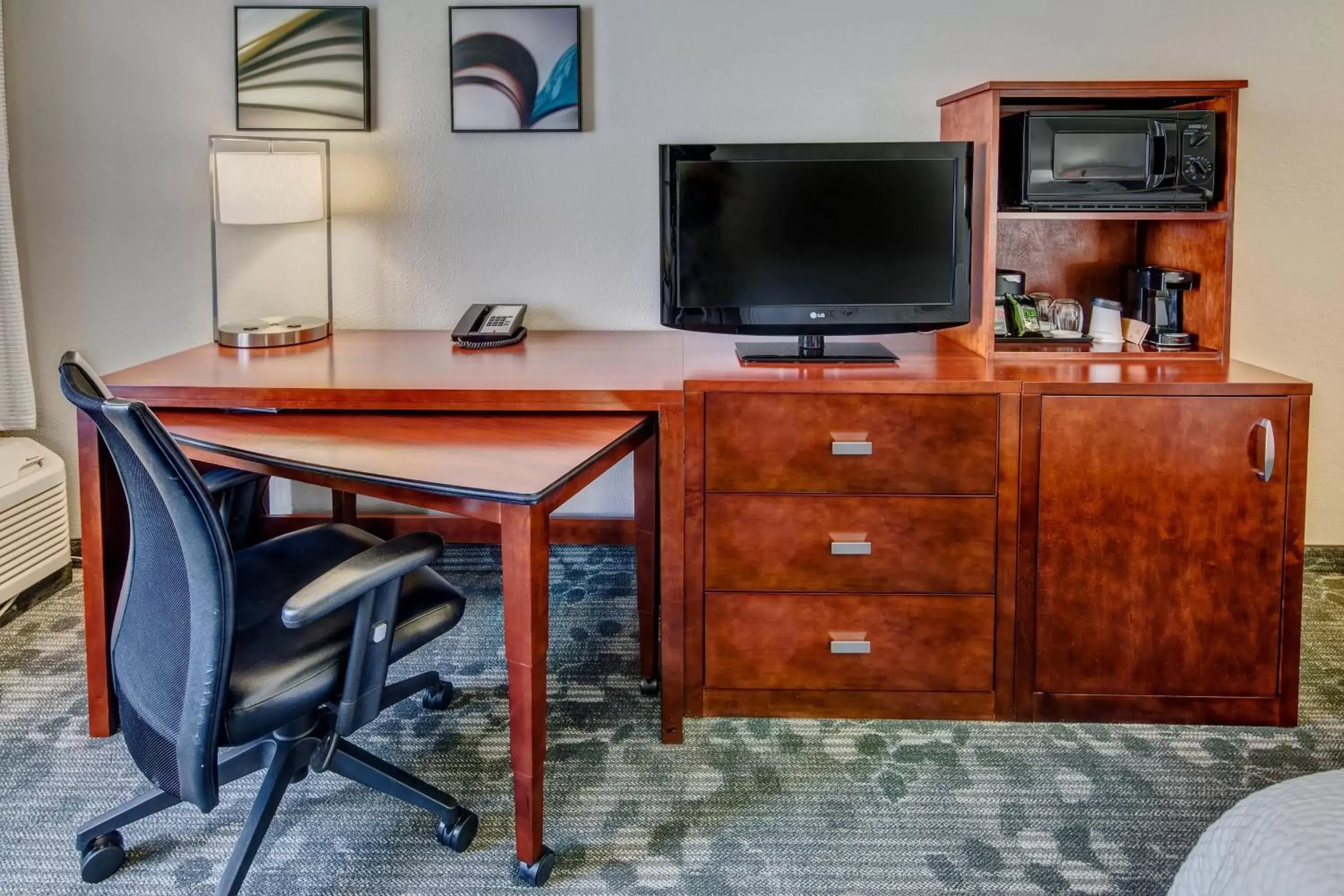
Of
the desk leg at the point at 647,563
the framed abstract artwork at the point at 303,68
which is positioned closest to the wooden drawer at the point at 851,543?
the desk leg at the point at 647,563

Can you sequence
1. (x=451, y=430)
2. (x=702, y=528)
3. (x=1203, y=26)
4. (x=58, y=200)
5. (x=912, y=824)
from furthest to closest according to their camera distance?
(x=58, y=200)
(x=1203, y=26)
(x=702, y=528)
(x=451, y=430)
(x=912, y=824)

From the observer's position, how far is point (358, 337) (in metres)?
2.83

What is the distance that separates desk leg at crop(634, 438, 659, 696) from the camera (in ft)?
7.74

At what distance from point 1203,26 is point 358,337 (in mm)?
2259

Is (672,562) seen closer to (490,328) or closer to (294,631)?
(294,631)

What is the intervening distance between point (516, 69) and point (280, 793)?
6.13ft

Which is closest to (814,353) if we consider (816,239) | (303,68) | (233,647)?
(816,239)

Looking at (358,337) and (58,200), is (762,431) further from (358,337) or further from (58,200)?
(58,200)

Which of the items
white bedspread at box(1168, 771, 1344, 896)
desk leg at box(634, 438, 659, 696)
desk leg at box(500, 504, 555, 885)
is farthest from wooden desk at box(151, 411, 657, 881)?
white bedspread at box(1168, 771, 1344, 896)

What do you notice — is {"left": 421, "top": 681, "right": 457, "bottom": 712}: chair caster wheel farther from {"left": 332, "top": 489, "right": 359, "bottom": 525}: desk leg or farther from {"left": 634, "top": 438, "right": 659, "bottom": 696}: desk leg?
{"left": 332, "top": 489, "right": 359, "bottom": 525}: desk leg

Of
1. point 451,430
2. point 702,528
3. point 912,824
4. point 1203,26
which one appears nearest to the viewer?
point 912,824

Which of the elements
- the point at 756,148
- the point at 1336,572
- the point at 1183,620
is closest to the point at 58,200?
the point at 756,148

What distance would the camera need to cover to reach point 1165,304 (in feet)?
8.16

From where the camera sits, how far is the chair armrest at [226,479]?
1.97 m
